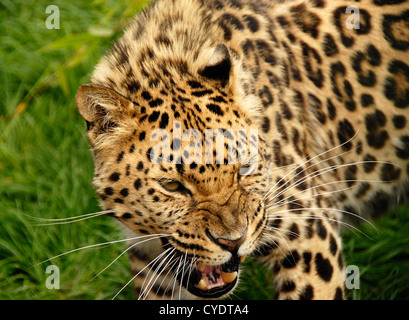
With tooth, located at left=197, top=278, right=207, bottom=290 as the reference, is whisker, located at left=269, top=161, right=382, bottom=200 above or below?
above

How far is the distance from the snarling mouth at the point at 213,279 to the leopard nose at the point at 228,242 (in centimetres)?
26

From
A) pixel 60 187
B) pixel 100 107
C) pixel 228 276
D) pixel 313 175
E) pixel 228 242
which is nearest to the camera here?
pixel 228 242

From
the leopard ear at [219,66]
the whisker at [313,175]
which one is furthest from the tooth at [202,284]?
the leopard ear at [219,66]

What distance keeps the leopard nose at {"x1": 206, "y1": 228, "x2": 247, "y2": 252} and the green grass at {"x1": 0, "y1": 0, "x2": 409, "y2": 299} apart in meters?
1.80

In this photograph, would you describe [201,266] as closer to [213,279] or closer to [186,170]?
[213,279]

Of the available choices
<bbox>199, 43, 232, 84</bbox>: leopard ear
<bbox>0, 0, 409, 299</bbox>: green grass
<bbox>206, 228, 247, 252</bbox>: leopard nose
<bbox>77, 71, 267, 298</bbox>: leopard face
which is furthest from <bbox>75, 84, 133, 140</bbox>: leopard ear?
<bbox>0, 0, 409, 299</bbox>: green grass

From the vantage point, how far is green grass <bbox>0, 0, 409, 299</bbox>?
6309 millimetres

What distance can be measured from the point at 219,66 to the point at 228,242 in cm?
111

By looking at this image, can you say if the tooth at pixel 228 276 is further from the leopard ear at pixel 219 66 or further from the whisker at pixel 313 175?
the leopard ear at pixel 219 66

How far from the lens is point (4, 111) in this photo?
313 inches

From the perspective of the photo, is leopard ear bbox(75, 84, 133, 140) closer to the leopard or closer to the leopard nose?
the leopard

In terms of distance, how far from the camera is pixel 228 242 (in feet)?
13.8

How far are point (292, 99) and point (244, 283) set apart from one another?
185 cm

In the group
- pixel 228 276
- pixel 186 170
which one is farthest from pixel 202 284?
pixel 186 170
